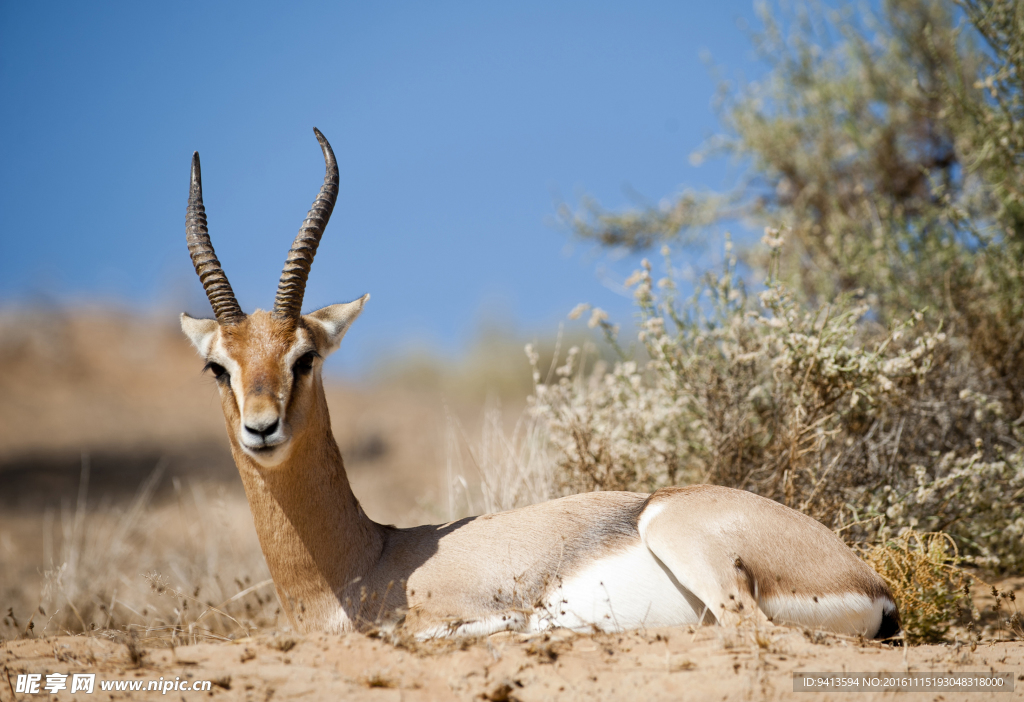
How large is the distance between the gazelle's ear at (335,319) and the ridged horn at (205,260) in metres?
0.51

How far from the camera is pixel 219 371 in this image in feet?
15.5

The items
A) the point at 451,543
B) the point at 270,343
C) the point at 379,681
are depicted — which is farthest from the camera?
the point at 451,543

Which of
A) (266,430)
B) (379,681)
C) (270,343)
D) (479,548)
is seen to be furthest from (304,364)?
(379,681)

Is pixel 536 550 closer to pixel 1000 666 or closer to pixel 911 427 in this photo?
pixel 1000 666

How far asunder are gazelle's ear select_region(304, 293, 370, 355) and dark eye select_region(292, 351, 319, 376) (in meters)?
0.28

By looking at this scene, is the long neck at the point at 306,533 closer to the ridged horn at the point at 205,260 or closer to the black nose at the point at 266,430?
the black nose at the point at 266,430

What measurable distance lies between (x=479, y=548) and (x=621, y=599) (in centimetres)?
92

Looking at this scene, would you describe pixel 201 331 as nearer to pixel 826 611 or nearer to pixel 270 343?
pixel 270 343

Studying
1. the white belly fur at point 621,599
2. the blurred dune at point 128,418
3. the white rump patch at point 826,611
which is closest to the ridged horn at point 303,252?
the white belly fur at point 621,599

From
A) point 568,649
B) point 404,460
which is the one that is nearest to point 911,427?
point 568,649

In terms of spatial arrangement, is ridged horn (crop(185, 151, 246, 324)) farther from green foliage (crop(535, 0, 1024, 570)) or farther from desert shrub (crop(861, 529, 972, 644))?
desert shrub (crop(861, 529, 972, 644))

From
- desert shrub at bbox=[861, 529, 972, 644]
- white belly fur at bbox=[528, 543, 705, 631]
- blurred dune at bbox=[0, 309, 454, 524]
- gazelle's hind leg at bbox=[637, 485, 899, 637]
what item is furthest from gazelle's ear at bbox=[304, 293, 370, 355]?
blurred dune at bbox=[0, 309, 454, 524]

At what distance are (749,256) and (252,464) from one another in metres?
10.00

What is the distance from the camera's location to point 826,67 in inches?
461
